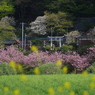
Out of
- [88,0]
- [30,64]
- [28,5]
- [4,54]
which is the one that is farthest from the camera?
[28,5]

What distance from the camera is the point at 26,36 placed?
1506 inches

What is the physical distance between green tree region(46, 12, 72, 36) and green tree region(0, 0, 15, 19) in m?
6.29

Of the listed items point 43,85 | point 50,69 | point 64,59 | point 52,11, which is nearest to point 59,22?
point 52,11

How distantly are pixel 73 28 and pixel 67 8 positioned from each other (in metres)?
2.65

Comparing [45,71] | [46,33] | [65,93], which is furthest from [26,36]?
[65,93]

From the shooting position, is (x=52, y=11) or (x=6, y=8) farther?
(x=6, y=8)

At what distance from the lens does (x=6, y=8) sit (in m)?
40.2

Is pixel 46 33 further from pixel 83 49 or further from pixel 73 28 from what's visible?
pixel 83 49

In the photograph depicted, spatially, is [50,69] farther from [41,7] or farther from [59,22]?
[41,7]

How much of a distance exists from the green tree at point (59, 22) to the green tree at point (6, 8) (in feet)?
20.6

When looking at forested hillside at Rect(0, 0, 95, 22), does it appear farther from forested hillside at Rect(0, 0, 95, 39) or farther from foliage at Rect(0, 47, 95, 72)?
foliage at Rect(0, 47, 95, 72)

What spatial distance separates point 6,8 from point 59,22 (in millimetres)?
8129

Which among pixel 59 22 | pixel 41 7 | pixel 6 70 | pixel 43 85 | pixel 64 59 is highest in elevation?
pixel 41 7

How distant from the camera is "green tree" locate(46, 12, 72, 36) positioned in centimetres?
3553
